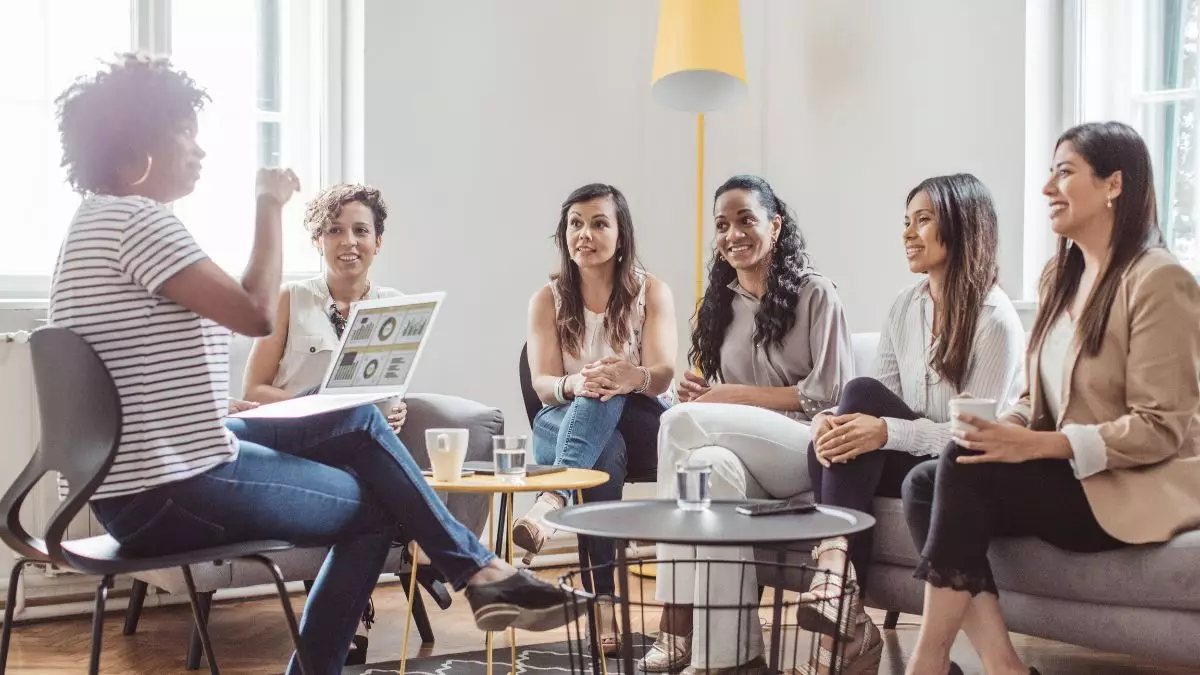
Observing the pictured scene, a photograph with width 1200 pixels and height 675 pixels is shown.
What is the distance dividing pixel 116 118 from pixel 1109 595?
1.78 m

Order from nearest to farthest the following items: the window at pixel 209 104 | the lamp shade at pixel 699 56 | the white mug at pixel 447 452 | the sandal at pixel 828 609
Result: the sandal at pixel 828 609, the white mug at pixel 447 452, the window at pixel 209 104, the lamp shade at pixel 699 56

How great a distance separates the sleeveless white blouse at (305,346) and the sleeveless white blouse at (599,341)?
1.97 feet

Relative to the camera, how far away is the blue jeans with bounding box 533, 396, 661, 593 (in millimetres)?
2850

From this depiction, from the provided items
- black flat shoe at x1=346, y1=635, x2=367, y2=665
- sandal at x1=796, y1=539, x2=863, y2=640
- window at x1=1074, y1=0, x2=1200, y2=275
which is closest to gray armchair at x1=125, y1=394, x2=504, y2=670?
black flat shoe at x1=346, y1=635, x2=367, y2=665

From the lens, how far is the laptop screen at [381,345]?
7.31 ft


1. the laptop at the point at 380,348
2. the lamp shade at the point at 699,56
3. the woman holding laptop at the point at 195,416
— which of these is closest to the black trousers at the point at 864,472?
the woman holding laptop at the point at 195,416

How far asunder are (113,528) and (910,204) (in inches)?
69.9

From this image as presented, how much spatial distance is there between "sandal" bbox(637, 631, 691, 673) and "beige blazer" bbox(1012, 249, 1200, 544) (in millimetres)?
871

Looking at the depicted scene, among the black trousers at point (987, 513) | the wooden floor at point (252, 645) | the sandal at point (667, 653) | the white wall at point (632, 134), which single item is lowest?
the wooden floor at point (252, 645)

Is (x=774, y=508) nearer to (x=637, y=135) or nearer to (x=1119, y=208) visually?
(x=1119, y=208)

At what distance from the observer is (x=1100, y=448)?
6.55 feet

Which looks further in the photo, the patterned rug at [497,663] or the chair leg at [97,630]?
the patterned rug at [497,663]

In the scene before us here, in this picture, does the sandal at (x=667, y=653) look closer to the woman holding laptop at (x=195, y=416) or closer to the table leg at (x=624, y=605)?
the woman holding laptop at (x=195, y=416)

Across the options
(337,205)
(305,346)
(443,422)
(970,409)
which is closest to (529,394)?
(443,422)
